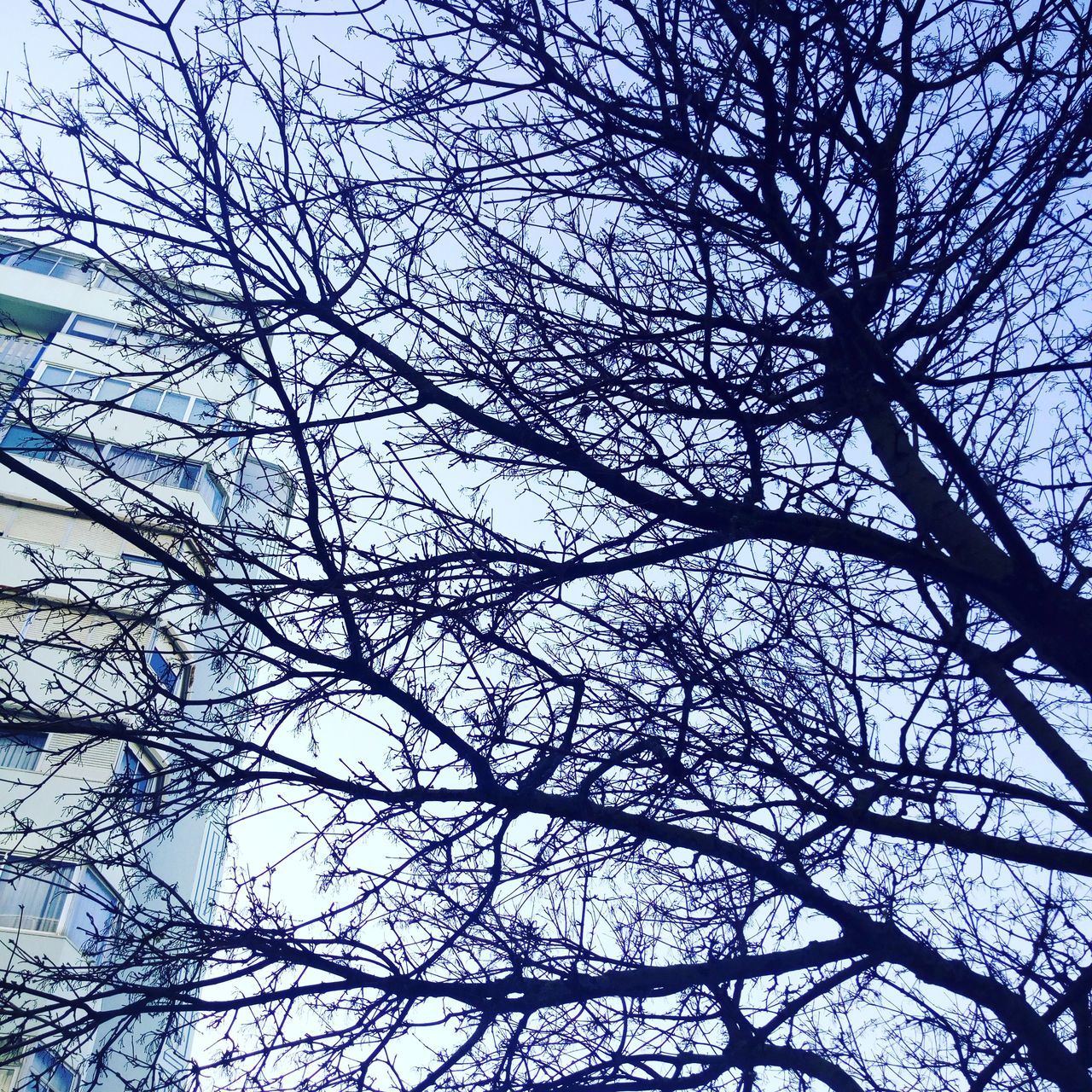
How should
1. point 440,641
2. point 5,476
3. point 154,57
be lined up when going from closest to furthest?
1. point 154,57
2. point 440,641
3. point 5,476

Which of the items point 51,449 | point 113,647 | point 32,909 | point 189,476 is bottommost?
point 113,647

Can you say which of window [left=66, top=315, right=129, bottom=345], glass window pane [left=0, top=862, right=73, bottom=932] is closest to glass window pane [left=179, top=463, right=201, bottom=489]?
glass window pane [left=0, top=862, right=73, bottom=932]

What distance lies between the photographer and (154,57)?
110 inches

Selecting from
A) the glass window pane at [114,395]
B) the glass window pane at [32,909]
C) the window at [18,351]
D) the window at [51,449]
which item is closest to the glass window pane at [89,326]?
the window at [18,351]

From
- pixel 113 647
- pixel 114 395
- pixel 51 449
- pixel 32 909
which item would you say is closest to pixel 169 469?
pixel 51 449

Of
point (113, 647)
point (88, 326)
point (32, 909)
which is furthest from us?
point (88, 326)

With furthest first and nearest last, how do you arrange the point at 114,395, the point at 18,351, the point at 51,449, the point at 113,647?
the point at 18,351 < the point at 114,395 < the point at 113,647 < the point at 51,449

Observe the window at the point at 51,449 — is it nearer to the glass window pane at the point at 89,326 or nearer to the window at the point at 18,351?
the window at the point at 18,351

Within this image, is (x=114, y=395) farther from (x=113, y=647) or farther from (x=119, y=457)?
(x=113, y=647)

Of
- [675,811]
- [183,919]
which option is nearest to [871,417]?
[675,811]

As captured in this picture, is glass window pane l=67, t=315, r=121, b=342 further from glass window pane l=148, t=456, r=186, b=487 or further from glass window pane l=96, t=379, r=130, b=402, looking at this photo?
glass window pane l=148, t=456, r=186, b=487

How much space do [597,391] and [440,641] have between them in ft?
3.32

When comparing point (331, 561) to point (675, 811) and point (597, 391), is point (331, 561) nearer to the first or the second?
point (597, 391)

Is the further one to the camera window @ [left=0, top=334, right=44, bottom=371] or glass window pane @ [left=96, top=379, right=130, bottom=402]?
window @ [left=0, top=334, right=44, bottom=371]
